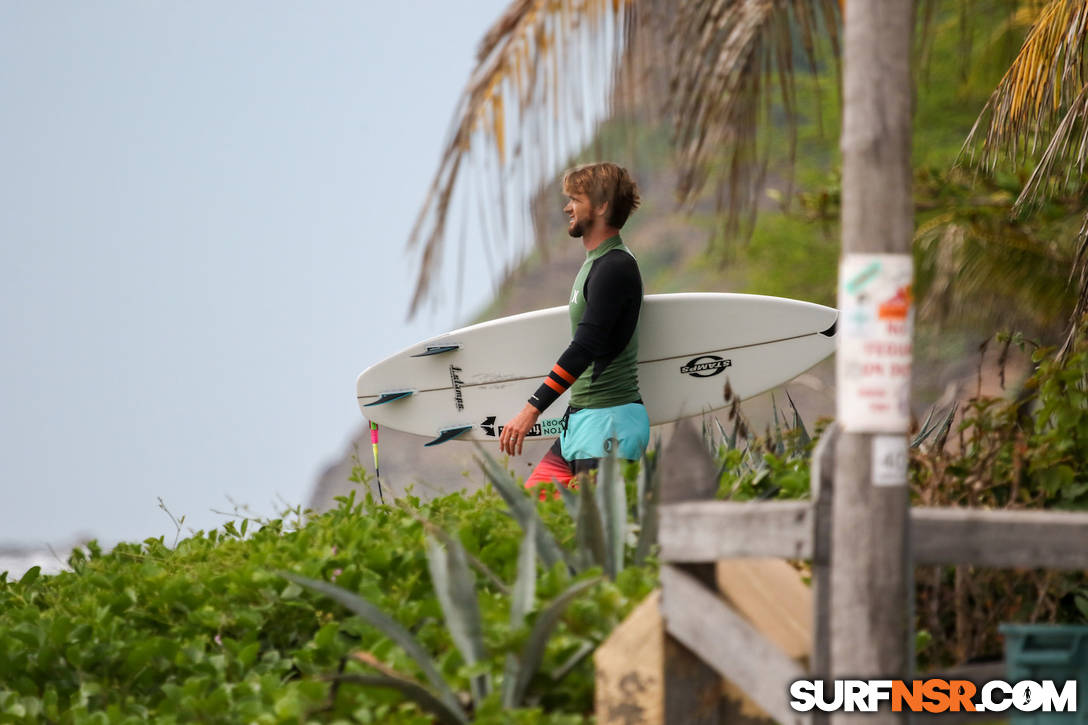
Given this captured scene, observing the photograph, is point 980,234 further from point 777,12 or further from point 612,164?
point 612,164

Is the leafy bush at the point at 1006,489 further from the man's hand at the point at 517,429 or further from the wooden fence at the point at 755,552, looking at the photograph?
the man's hand at the point at 517,429

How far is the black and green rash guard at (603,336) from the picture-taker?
13.4 ft

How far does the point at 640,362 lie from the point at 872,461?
300cm

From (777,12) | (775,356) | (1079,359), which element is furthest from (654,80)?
(1079,359)

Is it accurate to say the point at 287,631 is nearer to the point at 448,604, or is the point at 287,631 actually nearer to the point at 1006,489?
the point at 448,604

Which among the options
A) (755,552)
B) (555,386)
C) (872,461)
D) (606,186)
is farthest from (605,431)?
(872,461)

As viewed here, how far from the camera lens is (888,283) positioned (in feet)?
6.72

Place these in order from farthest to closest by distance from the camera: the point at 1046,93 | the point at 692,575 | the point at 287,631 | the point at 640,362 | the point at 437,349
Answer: the point at 437,349 → the point at 640,362 → the point at 1046,93 → the point at 287,631 → the point at 692,575

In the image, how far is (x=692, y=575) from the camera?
2277mm

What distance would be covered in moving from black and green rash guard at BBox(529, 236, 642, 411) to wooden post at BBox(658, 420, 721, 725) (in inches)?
67.9

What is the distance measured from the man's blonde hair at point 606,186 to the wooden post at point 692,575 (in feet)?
6.27

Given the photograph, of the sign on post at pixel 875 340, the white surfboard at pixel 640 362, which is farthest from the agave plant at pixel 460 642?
the white surfboard at pixel 640 362

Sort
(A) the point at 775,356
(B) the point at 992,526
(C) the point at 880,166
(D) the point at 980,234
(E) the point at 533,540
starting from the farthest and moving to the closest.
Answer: (D) the point at 980,234 < (A) the point at 775,356 < (E) the point at 533,540 < (B) the point at 992,526 < (C) the point at 880,166

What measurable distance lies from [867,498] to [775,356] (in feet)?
11.1
